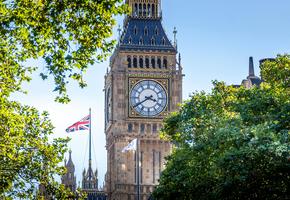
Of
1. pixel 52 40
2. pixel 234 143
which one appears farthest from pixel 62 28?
pixel 234 143


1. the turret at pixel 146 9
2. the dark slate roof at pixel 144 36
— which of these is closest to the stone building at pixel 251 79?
the dark slate roof at pixel 144 36

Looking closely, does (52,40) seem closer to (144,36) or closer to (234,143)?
(234,143)

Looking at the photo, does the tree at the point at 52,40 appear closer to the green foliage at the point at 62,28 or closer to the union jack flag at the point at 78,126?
the green foliage at the point at 62,28

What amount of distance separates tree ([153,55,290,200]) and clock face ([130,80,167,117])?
55812 mm

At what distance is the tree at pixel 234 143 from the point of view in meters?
48.4

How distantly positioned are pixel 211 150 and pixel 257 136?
261 inches

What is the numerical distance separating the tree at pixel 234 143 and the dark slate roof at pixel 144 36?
60317 mm

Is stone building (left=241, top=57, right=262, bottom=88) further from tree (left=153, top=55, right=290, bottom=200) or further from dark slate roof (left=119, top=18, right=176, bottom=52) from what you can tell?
tree (left=153, top=55, right=290, bottom=200)

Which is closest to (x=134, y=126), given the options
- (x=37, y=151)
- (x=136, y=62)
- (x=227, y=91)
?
(x=136, y=62)

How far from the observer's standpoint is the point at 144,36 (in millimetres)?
127812

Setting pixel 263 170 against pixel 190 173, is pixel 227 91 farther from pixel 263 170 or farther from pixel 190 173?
pixel 263 170

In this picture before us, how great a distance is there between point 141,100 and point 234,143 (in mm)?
70755

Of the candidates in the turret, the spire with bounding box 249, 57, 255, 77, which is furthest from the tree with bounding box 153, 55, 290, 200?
the turret

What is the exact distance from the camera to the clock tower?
122 meters
